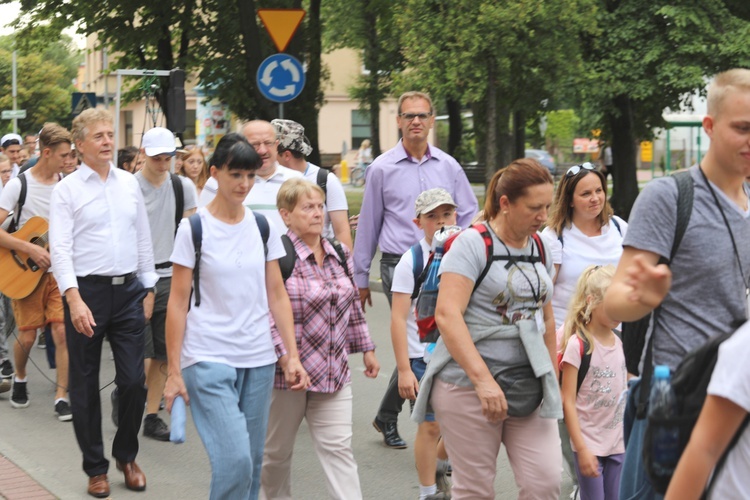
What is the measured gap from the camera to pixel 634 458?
3.47 metres

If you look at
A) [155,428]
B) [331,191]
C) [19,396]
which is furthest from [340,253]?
[19,396]

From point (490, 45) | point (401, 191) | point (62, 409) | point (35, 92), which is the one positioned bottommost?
point (62, 409)

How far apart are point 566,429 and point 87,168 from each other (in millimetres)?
2755

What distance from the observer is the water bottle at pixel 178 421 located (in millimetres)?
4906

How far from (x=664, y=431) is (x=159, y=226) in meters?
5.67

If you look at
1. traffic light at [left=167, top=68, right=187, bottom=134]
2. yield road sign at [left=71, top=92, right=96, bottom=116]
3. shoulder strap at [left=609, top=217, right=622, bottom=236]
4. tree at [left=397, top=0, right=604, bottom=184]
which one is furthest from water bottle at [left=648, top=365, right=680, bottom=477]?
yield road sign at [left=71, top=92, right=96, bottom=116]

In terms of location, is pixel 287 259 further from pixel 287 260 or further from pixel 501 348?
pixel 501 348

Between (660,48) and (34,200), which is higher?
(660,48)

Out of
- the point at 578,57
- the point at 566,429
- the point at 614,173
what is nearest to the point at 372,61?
the point at 614,173

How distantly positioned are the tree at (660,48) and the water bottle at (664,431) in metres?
19.5

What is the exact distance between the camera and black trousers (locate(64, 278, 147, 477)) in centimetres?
636

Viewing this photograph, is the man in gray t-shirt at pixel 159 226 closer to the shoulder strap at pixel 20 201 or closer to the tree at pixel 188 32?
the shoulder strap at pixel 20 201

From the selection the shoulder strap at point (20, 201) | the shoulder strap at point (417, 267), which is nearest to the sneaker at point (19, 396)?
the shoulder strap at point (20, 201)

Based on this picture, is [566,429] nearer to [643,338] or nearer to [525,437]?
[525,437]
